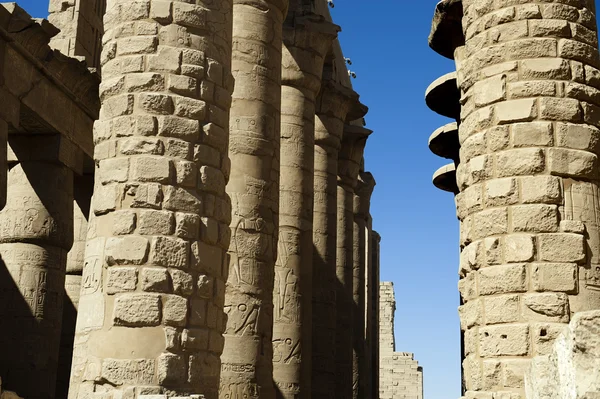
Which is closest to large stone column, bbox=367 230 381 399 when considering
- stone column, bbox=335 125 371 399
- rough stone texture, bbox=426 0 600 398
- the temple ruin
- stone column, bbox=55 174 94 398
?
stone column, bbox=335 125 371 399

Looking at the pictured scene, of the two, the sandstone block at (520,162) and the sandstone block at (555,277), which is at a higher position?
the sandstone block at (520,162)

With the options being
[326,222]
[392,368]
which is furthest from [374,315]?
[326,222]

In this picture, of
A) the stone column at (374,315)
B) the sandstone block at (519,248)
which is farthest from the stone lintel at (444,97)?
the stone column at (374,315)

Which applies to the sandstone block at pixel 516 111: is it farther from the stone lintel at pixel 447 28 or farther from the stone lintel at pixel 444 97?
the stone lintel at pixel 444 97

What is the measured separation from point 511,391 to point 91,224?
4797mm

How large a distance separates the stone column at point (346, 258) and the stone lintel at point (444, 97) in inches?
341

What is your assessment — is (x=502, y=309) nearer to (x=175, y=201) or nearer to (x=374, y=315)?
(x=175, y=201)

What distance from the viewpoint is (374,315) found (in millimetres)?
31781

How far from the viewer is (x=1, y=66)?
14664 millimetres

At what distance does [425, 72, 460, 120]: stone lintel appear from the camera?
45.0 ft

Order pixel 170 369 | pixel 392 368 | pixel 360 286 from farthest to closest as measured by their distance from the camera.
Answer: pixel 392 368 < pixel 360 286 < pixel 170 369

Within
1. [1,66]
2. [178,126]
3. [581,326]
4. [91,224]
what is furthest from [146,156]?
[1,66]

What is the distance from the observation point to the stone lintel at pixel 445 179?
Answer: 1705 centimetres

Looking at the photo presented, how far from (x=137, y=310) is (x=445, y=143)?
840cm
